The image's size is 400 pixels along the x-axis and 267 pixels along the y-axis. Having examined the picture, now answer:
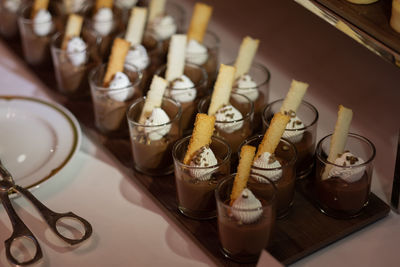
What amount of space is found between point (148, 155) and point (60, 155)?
0.22 metres

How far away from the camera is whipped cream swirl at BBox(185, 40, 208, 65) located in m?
1.71

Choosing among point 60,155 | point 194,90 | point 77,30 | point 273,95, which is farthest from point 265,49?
point 60,155

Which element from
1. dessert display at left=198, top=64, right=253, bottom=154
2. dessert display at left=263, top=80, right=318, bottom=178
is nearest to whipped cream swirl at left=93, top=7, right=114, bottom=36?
dessert display at left=198, top=64, right=253, bottom=154

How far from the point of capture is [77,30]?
1775mm

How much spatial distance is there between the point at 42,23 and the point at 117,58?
1.21ft

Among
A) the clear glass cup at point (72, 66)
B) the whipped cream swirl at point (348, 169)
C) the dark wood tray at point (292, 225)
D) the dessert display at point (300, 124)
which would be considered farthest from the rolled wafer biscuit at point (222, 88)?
the clear glass cup at point (72, 66)

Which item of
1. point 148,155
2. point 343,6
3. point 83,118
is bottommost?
point 83,118

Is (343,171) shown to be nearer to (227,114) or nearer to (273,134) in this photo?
(273,134)

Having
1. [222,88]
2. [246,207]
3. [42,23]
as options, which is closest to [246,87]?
[222,88]

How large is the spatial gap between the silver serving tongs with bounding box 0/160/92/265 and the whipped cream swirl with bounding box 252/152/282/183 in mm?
370

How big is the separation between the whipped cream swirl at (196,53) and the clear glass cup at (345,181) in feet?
1.64

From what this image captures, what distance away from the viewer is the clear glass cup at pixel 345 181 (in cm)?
129

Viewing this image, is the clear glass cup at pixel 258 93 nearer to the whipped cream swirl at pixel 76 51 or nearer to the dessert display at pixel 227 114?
the dessert display at pixel 227 114

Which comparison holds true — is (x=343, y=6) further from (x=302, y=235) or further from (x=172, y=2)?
(x=172, y=2)
